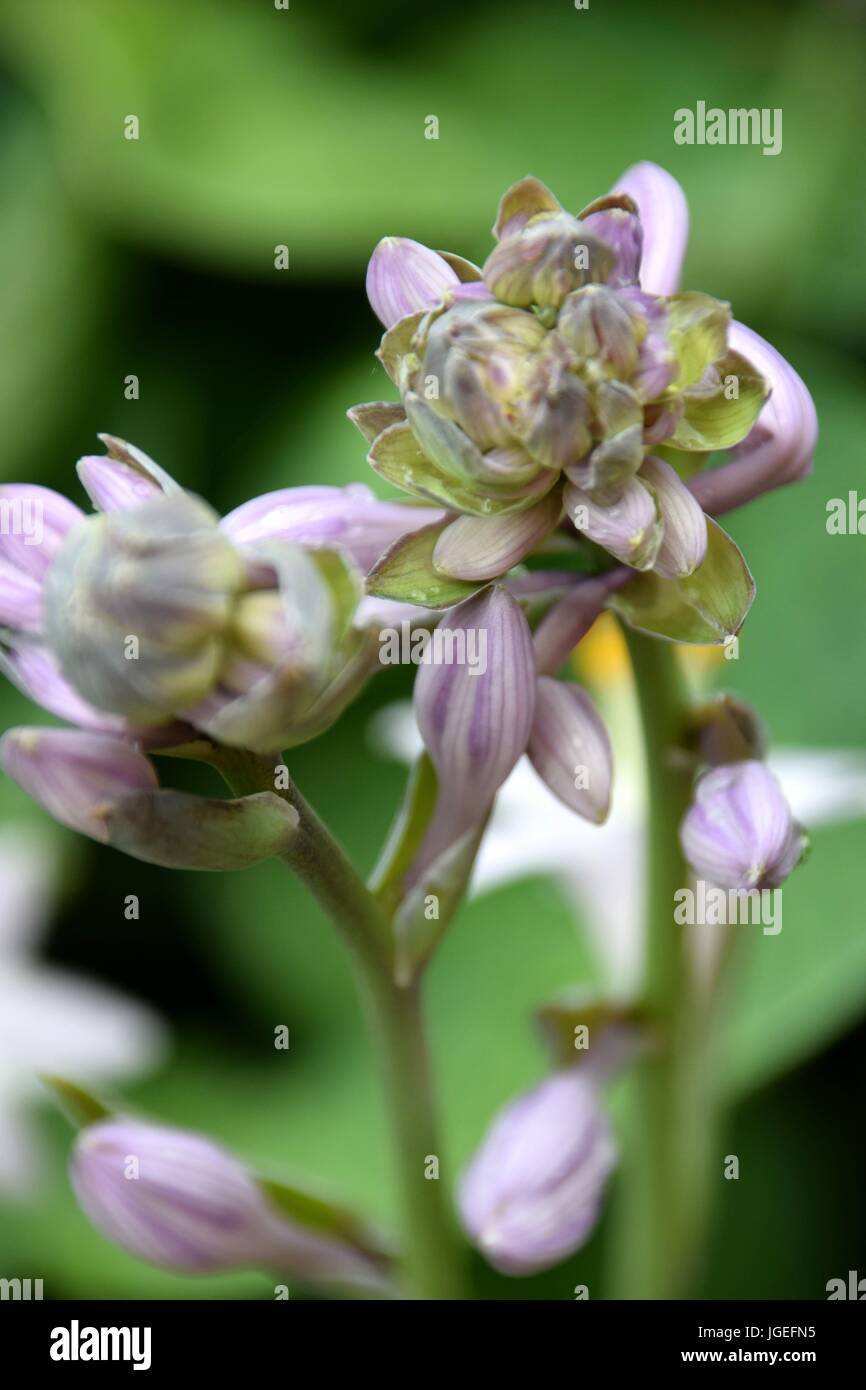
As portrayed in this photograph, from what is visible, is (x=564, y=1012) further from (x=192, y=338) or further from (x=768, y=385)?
(x=192, y=338)

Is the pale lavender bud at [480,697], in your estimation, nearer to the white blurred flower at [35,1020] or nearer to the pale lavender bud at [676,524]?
the pale lavender bud at [676,524]

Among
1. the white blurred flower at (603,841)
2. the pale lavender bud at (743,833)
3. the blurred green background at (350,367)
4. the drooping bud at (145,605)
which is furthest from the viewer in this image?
the blurred green background at (350,367)

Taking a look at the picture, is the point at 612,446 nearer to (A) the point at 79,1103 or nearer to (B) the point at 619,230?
(B) the point at 619,230

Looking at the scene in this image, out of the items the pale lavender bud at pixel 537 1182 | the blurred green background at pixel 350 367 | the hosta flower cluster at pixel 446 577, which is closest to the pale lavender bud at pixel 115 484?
the hosta flower cluster at pixel 446 577

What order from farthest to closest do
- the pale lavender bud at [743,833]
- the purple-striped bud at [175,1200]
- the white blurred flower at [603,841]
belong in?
the white blurred flower at [603,841]
the purple-striped bud at [175,1200]
the pale lavender bud at [743,833]

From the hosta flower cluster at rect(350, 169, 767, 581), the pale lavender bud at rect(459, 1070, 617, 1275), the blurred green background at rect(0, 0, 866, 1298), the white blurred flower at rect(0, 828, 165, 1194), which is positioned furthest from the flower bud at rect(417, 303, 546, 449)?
the white blurred flower at rect(0, 828, 165, 1194)

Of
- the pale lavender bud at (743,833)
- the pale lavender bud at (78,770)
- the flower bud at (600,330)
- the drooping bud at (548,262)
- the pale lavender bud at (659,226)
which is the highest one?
the pale lavender bud at (659,226)

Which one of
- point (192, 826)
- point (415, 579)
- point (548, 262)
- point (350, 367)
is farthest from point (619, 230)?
point (350, 367)
